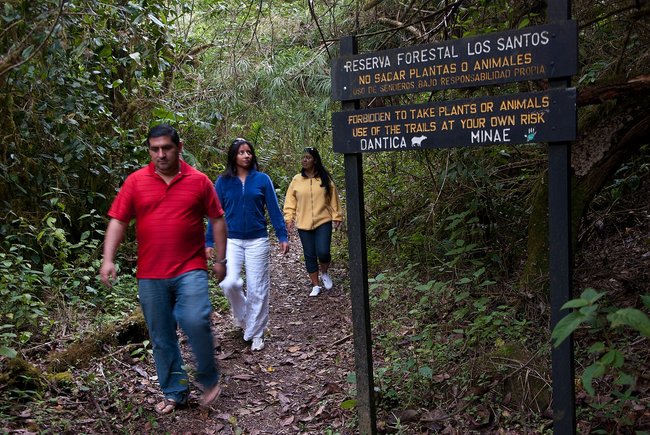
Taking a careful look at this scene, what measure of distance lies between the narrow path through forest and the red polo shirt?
116 centimetres

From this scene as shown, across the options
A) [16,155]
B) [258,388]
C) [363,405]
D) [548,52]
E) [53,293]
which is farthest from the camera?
[16,155]

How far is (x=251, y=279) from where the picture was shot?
6.07 meters

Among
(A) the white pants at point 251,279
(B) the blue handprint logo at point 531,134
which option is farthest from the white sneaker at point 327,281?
(B) the blue handprint logo at point 531,134

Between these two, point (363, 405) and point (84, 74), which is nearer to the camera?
point (363, 405)

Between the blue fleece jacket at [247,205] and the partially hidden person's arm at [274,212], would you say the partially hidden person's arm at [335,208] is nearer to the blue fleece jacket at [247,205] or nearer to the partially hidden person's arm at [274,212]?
the partially hidden person's arm at [274,212]

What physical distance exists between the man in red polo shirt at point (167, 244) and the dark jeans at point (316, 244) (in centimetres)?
369

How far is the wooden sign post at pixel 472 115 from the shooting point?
3.16 meters

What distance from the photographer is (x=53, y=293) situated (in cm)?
633

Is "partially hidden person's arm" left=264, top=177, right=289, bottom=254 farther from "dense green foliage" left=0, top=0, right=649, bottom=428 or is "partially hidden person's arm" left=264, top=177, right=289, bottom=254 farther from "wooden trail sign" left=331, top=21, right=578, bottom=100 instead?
"wooden trail sign" left=331, top=21, right=578, bottom=100

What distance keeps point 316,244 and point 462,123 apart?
4929mm

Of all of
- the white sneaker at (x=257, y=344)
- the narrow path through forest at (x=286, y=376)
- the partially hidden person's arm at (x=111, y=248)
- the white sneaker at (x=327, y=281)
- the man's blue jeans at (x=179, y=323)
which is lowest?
the narrow path through forest at (x=286, y=376)

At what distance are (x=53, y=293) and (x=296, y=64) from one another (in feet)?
16.6

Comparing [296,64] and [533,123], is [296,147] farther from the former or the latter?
[533,123]

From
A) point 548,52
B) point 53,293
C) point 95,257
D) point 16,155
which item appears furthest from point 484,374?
point 16,155
